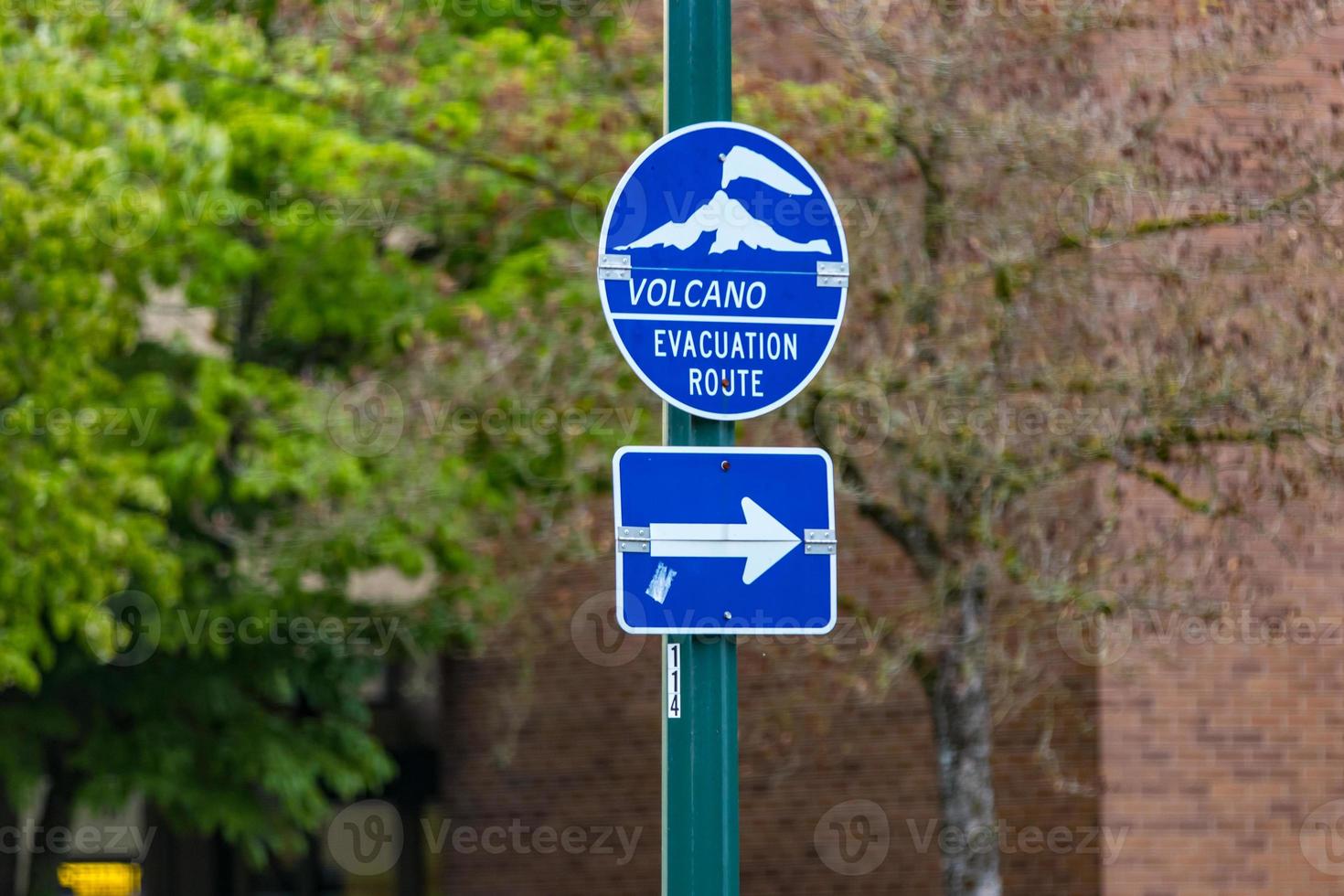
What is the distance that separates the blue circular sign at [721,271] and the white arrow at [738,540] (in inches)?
10.3

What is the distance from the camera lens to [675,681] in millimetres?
4707

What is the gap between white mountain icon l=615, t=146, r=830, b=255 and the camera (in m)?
4.86

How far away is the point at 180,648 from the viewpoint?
562 inches

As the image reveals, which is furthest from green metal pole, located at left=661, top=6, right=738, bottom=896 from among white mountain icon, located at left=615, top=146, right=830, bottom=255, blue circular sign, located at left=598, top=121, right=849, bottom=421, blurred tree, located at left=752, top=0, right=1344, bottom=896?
blurred tree, located at left=752, top=0, right=1344, bottom=896

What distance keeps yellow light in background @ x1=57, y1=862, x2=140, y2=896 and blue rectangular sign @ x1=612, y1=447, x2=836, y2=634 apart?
13023 mm

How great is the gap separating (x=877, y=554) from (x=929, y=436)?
15.7 feet

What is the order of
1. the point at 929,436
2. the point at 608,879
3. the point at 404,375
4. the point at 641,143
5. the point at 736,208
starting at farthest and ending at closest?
the point at 608,879
the point at 404,375
the point at 641,143
the point at 929,436
the point at 736,208

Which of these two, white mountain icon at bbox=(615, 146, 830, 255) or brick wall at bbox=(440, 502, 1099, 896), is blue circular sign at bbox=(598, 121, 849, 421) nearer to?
white mountain icon at bbox=(615, 146, 830, 255)

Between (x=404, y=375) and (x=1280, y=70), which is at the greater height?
(x=1280, y=70)

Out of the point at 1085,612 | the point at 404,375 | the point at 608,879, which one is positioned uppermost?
the point at 404,375

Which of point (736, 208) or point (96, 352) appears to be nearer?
point (736, 208)

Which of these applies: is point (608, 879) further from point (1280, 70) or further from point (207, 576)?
point (1280, 70)

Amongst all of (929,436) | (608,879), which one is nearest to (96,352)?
(929,436)

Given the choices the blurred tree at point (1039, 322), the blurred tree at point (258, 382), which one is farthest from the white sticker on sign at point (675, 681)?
the blurred tree at point (258, 382)
